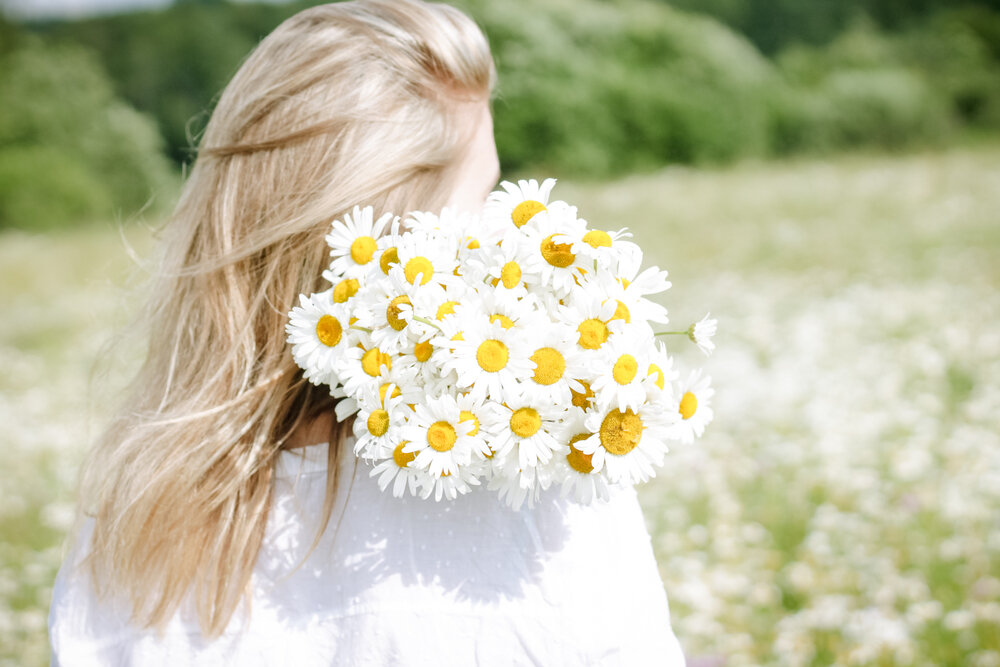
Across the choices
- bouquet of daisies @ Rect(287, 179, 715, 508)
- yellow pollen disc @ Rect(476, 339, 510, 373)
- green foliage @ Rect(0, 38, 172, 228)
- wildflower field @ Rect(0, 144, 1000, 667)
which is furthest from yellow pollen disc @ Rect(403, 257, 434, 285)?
green foliage @ Rect(0, 38, 172, 228)

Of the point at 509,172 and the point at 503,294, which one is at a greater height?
the point at 509,172

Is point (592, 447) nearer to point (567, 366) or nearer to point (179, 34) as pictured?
point (567, 366)

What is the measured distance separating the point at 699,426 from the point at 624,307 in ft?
0.60

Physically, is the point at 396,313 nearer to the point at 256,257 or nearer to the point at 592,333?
the point at 592,333

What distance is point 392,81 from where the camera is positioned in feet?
4.18

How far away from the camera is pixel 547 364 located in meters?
0.90

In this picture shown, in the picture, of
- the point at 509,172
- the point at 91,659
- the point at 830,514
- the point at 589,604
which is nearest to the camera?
the point at 589,604

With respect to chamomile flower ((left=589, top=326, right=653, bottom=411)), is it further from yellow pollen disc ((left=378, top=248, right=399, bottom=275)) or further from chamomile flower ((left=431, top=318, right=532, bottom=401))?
yellow pollen disc ((left=378, top=248, right=399, bottom=275))

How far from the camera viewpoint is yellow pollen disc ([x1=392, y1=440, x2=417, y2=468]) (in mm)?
928

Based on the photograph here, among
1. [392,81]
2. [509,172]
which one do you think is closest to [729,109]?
[509,172]

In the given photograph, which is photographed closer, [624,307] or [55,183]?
[624,307]

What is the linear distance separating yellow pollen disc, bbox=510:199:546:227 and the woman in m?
0.33

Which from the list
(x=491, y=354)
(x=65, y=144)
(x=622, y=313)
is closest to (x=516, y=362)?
(x=491, y=354)

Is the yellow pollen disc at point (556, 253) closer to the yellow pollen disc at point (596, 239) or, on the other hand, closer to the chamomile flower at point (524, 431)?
the yellow pollen disc at point (596, 239)
